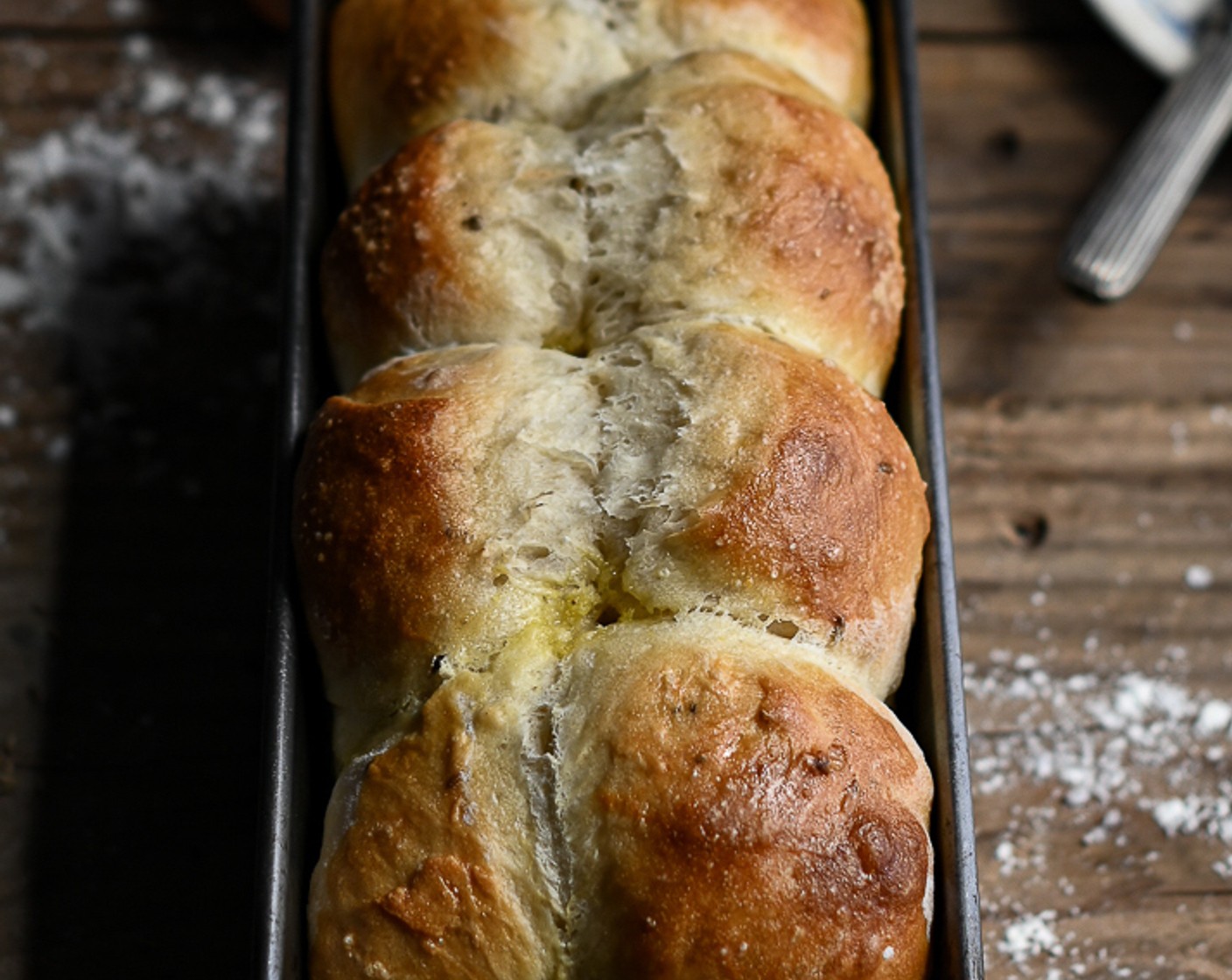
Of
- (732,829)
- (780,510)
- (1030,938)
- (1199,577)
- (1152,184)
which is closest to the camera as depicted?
(732,829)

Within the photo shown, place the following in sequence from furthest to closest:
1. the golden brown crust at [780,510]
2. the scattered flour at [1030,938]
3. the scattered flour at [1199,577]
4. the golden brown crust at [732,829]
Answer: the scattered flour at [1199,577] → the scattered flour at [1030,938] → the golden brown crust at [780,510] → the golden brown crust at [732,829]

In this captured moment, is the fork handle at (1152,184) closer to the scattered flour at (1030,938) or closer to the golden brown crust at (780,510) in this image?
the golden brown crust at (780,510)

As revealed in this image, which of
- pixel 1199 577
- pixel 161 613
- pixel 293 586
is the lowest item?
pixel 1199 577

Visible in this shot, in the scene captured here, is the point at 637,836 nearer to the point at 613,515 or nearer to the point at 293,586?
the point at 613,515

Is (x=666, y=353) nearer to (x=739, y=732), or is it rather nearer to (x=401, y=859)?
(x=739, y=732)

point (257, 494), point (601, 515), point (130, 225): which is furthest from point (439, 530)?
point (130, 225)

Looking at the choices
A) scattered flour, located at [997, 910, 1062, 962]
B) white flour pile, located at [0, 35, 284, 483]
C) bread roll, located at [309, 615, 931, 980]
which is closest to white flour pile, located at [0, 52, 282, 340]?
white flour pile, located at [0, 35, 284, 483]

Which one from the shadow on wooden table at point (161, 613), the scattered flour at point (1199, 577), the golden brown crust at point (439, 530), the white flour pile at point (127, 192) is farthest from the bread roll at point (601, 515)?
the white flour pile at point (127, 192)
